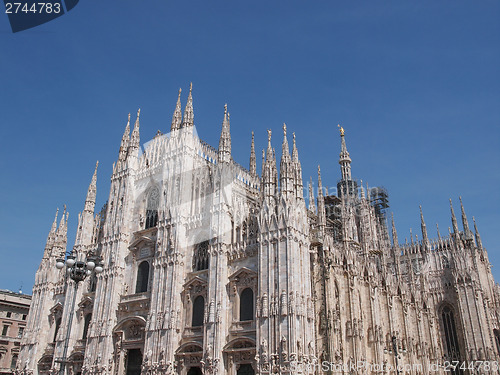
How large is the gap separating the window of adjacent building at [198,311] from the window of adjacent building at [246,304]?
12.4 feet

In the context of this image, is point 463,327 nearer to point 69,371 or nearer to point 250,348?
point 250,348

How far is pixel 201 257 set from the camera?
38.4 m

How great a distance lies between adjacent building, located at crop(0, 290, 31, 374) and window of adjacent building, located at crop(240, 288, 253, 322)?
34561mm

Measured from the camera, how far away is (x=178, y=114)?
151 ft

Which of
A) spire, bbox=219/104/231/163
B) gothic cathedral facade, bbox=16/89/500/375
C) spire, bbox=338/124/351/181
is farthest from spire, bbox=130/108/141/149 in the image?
spire, bbox=338/124/351/181

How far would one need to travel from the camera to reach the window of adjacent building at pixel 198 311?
1417 inches

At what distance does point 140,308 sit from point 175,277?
5.05m

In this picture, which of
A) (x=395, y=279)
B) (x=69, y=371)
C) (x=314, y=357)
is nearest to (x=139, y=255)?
(x=69, y=371)

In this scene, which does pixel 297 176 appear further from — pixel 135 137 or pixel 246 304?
pixel 135 137

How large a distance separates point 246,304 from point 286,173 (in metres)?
10.4

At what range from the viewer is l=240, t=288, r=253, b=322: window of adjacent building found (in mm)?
33625

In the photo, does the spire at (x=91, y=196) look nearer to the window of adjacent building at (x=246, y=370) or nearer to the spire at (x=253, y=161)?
the spire at (x=253, y=161)

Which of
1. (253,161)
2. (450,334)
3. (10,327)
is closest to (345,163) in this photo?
(253,161)

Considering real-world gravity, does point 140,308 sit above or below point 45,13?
below
